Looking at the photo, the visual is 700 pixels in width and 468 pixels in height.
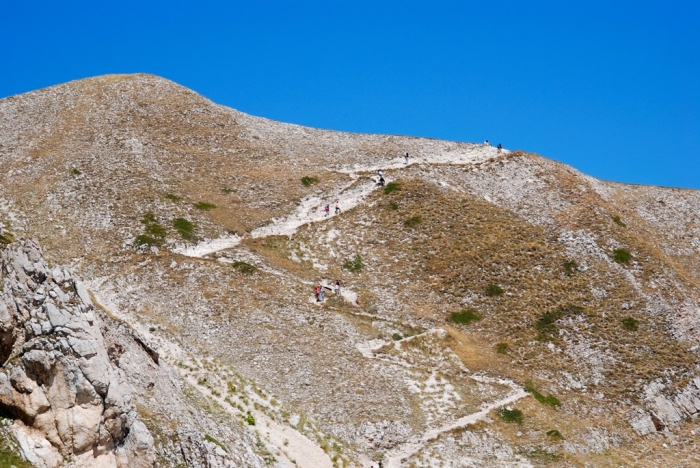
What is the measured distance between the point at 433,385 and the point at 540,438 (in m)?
9.16

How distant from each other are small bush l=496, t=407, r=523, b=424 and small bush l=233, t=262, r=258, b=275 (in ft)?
90.8

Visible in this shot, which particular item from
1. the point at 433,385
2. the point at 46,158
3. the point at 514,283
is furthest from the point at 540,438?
the point at 46,158

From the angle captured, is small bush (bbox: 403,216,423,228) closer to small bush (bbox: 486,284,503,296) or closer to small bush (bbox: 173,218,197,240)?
small bush (bbox: 486,284,503,296)

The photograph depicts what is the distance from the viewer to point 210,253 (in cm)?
7644

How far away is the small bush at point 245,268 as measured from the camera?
72.7 metres

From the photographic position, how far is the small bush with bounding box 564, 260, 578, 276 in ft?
260

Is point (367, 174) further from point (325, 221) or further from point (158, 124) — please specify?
point (158, 124)

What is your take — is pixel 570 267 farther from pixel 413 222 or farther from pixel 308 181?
pixel 308 181

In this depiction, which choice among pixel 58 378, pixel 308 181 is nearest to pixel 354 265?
pixel 308 181

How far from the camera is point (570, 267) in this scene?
79.9m

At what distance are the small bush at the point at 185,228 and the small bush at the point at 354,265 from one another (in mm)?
16461

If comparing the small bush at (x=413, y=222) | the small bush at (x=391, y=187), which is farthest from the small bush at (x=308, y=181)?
the small bush at (x=413, y=222)

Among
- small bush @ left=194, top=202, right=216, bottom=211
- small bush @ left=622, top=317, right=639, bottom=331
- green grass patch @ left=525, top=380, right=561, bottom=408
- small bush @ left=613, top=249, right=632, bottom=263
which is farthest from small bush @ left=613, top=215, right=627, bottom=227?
small bush @ left=194, top=202, right=216, bottom=211

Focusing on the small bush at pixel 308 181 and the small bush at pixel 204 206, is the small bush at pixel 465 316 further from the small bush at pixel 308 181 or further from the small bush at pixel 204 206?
the small bush at pixel 308 181
